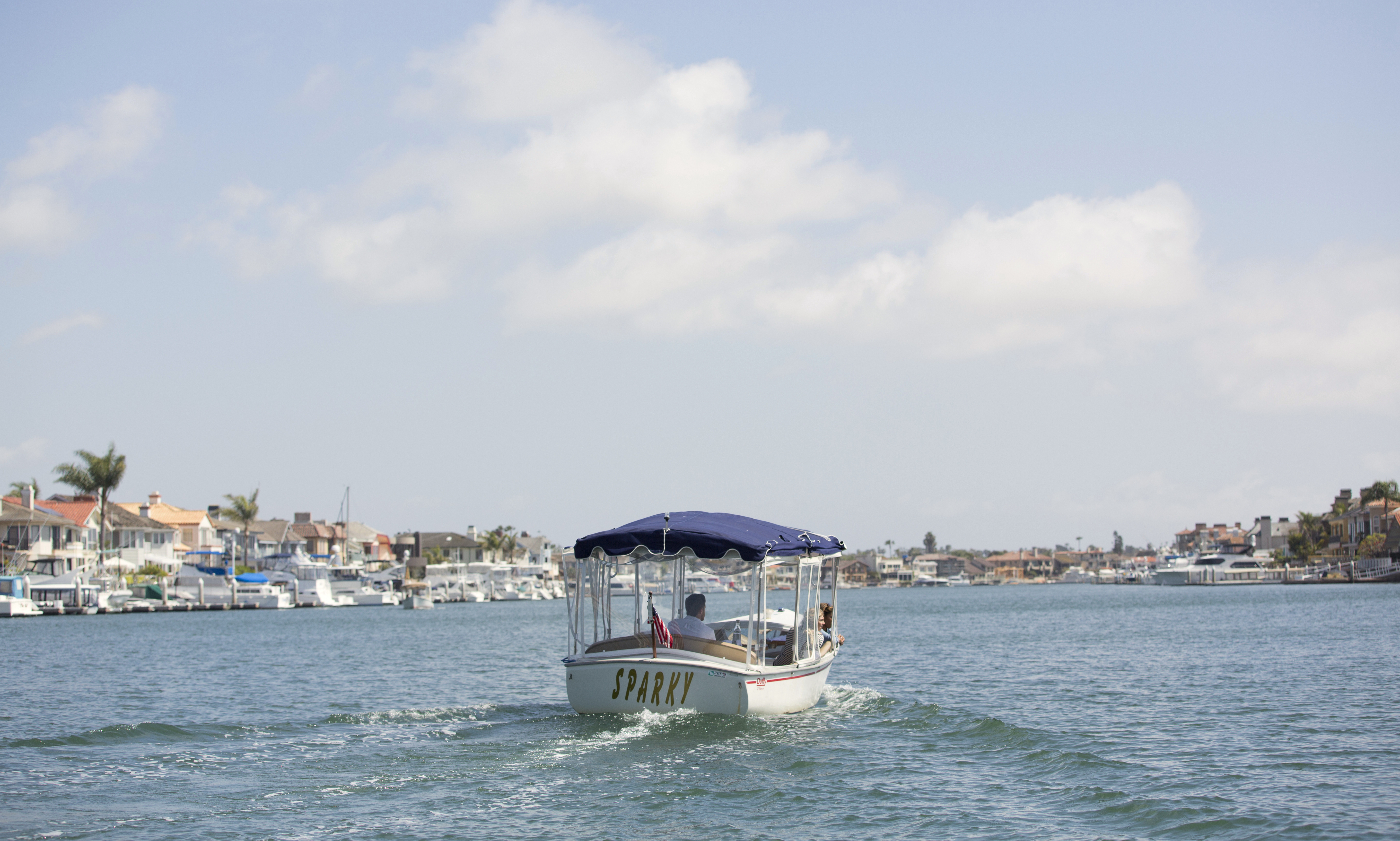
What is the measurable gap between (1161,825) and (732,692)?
7876mm

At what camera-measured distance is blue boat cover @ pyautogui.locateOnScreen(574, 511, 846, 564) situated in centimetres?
2134

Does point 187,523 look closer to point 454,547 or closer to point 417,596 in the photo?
point 417,596

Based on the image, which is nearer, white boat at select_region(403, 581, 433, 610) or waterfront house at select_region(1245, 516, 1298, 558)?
white boat at select_region(403, 581, 433, 610)

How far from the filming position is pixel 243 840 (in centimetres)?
1400

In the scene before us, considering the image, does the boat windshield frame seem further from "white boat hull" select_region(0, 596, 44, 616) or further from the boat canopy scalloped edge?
"white boat hull" select_region(0, 596, 44, 616)

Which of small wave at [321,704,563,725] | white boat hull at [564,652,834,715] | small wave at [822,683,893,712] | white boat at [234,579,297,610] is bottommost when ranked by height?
white boat at [234,579,297,610]

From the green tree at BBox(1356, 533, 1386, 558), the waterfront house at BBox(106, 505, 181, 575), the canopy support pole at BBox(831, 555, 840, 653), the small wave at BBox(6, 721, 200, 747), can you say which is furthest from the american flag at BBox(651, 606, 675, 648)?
the green tree at BBox(1356, 533, 1386, 558)

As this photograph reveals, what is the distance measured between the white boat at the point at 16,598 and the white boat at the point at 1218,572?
150 metres

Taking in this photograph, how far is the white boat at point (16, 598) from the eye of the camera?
77812 millimetres

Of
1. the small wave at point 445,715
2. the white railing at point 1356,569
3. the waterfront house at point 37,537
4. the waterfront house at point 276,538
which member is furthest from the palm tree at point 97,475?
the white railing at point 1356,569

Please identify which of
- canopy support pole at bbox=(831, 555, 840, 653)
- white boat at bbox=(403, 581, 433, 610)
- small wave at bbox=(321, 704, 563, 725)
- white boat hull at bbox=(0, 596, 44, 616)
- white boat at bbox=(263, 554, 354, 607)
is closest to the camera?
small wave at bbox=(321, 704, 563, 725)

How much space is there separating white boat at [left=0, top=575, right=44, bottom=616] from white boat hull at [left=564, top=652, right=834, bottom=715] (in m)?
70.2

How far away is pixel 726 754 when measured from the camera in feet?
63.5

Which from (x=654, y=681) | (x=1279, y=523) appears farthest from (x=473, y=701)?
(x=1279, y=523)
